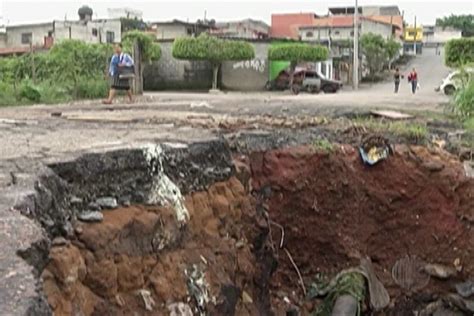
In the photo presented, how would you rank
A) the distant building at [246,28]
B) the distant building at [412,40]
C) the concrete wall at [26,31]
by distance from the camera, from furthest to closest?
1. the distant building at [412,40]
2. the distant building at [246,28]
3. the concrete wall at [26,31]

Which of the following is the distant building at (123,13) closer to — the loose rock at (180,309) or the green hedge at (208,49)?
the green hedge at (208,49)

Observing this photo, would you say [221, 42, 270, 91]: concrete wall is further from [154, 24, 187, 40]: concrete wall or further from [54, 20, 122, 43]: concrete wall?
[154, 24, 187, 40]: concrete wall

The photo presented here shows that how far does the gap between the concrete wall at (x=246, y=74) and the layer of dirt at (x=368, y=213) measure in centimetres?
2974

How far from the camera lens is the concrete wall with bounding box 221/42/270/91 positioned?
3912 centimetres

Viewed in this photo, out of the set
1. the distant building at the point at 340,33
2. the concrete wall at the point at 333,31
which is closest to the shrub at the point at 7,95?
the distant building at the point at 340,33

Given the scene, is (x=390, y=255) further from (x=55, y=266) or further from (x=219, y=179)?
(x=55, y=266)

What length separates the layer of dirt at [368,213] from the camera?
9.07 metres

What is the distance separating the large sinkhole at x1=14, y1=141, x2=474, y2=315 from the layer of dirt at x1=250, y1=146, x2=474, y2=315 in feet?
0.05

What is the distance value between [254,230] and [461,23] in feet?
255

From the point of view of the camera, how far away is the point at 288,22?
65250 millimetres

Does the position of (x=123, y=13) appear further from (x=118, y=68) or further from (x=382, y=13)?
(x=118, y=68)

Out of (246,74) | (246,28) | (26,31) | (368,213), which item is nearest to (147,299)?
(368,213)

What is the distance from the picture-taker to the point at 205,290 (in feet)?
22.5

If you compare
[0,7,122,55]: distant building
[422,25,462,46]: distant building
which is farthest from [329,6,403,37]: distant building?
[0,7,122,55]: distant building
